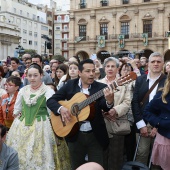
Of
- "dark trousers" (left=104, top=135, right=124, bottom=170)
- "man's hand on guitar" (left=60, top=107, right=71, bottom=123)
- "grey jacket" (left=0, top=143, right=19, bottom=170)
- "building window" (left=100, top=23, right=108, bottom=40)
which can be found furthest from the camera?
"building window" (left=100, top=23, right=108, bottom=40)

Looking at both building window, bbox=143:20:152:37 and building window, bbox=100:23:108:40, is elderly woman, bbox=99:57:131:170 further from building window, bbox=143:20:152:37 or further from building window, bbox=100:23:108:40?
building window, bbox=100:23:108:40

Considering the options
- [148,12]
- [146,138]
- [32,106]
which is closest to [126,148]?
[146,138]

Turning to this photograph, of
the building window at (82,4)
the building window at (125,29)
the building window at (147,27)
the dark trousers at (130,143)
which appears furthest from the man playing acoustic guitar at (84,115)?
the building window at (82,4)

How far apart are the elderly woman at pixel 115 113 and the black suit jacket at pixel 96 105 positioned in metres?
0.50

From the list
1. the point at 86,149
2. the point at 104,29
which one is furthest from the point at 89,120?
the point at 104,29

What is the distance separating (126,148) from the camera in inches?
235

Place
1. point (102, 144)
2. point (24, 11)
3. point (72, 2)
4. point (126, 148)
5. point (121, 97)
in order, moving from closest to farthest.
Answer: point (102, 144)
point (121, 97)
point (126, 148)
point (72, 2)
point (24, 11)

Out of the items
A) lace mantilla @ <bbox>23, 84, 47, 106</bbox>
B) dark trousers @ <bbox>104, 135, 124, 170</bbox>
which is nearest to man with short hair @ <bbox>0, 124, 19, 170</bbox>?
lace mantilla @ <bbox>23, 84, 47, 106</bbox>

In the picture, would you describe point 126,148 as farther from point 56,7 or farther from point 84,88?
point 56,7

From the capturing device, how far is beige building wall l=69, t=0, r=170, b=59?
38531mm

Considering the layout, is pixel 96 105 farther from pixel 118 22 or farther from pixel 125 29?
pixel 118 22

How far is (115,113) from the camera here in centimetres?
484

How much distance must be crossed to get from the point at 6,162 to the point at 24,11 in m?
73.4

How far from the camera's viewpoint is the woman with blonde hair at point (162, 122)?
12.7 feet
